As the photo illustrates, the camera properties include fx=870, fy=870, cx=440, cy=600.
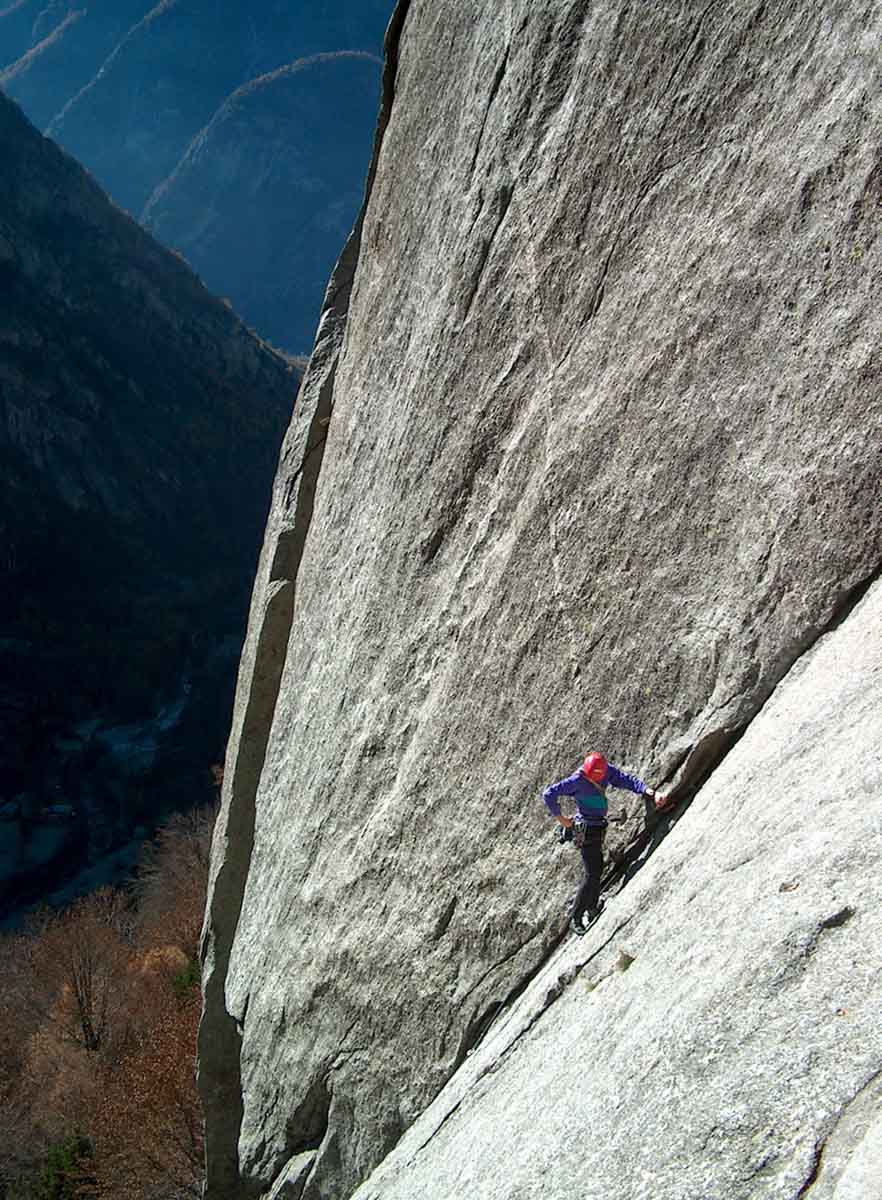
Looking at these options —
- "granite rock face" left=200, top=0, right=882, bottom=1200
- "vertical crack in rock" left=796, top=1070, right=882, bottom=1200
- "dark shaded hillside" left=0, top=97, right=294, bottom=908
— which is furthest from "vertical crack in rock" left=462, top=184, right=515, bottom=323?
"dark shaded hillside" left=0, top=97, right=294, bottom=908

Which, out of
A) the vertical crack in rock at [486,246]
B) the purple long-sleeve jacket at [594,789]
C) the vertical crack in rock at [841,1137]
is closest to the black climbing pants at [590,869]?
the purple long-sleeve jacket at [594,789]

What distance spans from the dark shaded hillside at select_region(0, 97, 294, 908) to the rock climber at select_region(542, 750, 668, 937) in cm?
5610

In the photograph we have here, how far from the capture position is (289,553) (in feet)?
47.8

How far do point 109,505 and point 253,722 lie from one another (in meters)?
78.4

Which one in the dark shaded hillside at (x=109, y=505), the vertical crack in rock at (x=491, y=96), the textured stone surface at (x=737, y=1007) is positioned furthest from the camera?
the dark shaded hillside at (x=109, y=505)

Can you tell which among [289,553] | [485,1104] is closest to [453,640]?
[485,1104]

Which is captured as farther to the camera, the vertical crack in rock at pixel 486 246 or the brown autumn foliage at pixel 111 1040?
the brown autumn foliage at pixel 111 1040

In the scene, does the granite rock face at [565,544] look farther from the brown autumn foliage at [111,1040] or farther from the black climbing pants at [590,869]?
the brown autumn foliage at [111,1040]

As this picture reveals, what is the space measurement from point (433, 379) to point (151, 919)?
3939 cm

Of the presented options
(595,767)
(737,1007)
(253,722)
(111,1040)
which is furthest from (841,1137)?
A: (111,1040)

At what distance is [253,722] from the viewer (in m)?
14.9

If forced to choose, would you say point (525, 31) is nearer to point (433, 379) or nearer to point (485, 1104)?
point (433, 379)

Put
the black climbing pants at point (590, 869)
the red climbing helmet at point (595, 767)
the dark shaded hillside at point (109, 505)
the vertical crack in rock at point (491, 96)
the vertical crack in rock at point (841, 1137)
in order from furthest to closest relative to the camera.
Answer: the dark shaded hillside at point (109, 505) < the vertical crack in rock at point (491, 96) < the black climbing pants at point (590, 869) < the red climbing helmet at point (595, 767) < the vertical crack in rock at point (841, 1137)

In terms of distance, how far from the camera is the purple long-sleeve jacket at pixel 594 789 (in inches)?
266
